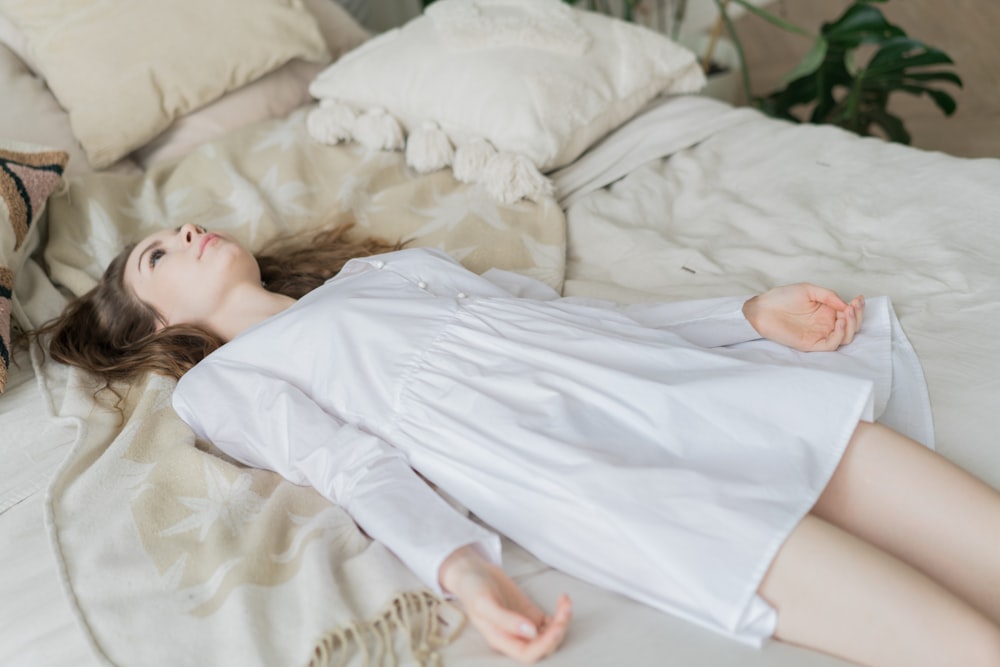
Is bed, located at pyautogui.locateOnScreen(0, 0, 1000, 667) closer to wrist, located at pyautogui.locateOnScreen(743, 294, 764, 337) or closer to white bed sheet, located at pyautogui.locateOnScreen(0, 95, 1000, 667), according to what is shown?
white bed sheet, located at pyautogui.locateOnScreen(0, 95, 1000, 667)

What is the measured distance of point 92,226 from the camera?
5.39 ft

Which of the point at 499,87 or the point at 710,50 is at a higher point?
the point at 499,87

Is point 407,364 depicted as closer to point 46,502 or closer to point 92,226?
point 46,502

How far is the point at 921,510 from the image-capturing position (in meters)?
0.97

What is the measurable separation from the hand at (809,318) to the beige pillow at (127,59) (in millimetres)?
1288

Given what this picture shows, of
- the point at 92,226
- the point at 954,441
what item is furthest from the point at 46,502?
the point at 954,441

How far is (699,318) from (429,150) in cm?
76

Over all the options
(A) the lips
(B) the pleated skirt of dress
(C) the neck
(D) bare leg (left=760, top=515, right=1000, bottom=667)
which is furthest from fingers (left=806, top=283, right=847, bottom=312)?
(A) the lips

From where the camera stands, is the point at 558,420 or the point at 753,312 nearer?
the point at 558,420

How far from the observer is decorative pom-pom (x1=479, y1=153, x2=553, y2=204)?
1.70 meters

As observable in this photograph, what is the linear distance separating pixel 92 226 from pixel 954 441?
1.43 metres

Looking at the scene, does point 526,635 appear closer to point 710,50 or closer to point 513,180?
point 513,180

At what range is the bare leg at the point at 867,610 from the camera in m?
0.84

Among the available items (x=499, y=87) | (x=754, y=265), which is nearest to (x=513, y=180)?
(x=499, y=87)
